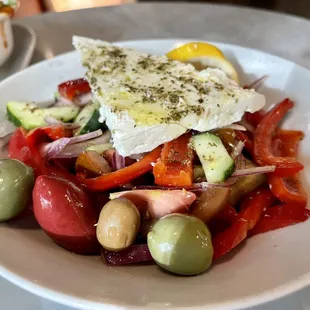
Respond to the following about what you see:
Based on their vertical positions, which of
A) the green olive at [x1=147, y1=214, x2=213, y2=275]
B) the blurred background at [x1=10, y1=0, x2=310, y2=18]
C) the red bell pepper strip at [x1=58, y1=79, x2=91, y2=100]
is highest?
the red bell pepper strip at [x1=58, y1=79, x2=91, y2=100]

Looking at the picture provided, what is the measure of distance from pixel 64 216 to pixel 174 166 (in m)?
0.29

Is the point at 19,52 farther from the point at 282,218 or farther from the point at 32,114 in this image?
the point at 282,218

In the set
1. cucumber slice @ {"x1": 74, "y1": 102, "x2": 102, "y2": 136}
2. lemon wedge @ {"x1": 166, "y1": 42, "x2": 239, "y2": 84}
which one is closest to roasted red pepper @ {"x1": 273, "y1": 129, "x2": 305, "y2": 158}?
lemon wedge @ {"x1": 166, "y1": 42, "x2": 239, "y2": 84}

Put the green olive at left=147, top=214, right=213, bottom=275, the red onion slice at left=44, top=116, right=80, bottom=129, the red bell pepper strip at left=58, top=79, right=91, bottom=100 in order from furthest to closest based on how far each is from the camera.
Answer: the red bell pepper strip at left=58, top=79, right=91, bottom=100 → the red onion slice at left=44, top=116, right=80, bottom=129 → the green olive at left=147, top=214, right=213, bottom=275

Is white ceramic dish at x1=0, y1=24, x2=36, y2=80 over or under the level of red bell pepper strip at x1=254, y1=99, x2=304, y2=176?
over

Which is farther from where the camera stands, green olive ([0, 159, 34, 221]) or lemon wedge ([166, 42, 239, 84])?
lemon wedge ([166, 42, 239, 84])

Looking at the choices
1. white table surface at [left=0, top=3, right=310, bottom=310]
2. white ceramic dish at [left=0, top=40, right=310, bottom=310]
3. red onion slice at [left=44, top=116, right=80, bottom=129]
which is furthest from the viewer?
white table surface at [left=0, top=3, right=310, bottom=310]

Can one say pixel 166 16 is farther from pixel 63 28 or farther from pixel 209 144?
pixel 209 144

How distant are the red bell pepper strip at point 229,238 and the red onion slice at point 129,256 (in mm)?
147

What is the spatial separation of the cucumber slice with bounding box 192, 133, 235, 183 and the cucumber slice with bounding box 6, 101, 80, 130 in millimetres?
436

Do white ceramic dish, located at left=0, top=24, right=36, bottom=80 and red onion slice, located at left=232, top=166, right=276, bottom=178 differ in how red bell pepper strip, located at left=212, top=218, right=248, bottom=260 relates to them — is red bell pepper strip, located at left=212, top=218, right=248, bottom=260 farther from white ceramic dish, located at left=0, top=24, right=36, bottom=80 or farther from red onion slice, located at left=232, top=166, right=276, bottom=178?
white ceramic dish, located at left=0, top=24, right=36, bottom=80

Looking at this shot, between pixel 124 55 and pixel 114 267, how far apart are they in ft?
2.39

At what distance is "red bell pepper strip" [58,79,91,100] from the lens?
154 cm

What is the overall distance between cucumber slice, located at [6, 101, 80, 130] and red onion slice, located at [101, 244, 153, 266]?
529 mm
